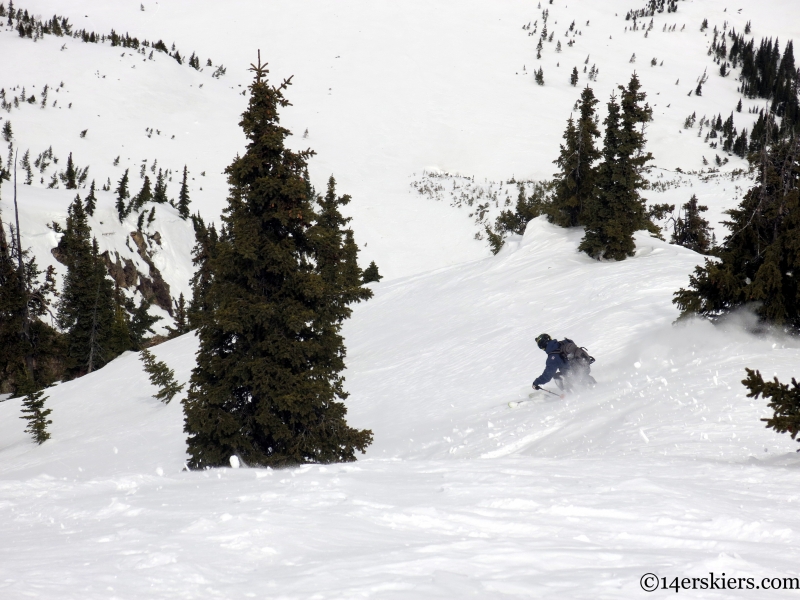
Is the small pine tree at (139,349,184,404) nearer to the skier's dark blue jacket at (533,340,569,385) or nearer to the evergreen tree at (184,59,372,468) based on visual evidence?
the evergreen tree at (184,59,372,468)

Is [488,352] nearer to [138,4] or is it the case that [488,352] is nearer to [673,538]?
[673,538]

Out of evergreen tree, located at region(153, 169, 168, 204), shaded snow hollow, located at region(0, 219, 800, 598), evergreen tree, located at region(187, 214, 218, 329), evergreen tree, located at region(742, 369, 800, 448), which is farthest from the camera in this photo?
evergreen tree, located at region(153, 169, 168, 204)

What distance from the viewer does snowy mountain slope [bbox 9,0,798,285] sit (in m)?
74.9

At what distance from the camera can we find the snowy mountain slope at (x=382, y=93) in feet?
246

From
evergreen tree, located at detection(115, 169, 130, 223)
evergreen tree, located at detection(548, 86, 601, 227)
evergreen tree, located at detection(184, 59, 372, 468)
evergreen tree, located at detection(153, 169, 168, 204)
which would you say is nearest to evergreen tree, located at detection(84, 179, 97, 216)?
evergreen tree, located at detection(115, 169, 130, 223)

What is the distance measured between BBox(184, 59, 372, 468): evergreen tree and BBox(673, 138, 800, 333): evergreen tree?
816cm

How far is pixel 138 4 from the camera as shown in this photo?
146250 millimetres

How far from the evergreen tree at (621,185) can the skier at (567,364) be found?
519 inches

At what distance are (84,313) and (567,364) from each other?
41.8m

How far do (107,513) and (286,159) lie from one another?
765 cm

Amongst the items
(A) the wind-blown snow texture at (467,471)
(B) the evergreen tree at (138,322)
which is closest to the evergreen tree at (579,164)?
(A) the wind-blown snow texture at (467,471)

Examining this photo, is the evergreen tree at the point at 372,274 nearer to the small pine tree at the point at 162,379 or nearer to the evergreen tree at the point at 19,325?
the evergreen tree at the point at 19,325

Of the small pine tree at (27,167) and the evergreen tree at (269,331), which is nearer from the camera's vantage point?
the evergreen tree at (269,331)

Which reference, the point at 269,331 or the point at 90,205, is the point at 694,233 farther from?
the point at 90,205
